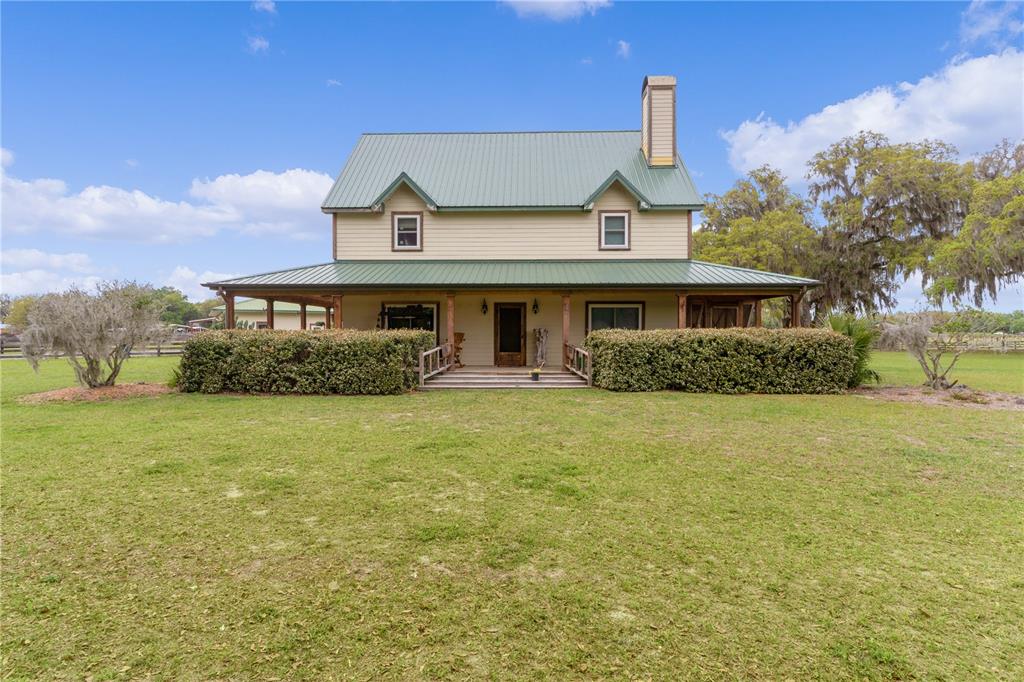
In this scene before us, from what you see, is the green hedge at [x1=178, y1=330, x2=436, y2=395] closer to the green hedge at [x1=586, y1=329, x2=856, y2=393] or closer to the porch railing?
the porch railing

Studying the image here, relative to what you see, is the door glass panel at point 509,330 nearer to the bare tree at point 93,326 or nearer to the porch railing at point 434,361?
the porch railing at point 434,361

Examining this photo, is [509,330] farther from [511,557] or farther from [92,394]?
[511,557]

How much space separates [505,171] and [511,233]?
3.07 metres

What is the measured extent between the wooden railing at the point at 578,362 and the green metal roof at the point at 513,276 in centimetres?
204

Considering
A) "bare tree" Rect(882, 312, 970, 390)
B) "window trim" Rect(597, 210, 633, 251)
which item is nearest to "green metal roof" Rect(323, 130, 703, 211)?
"window trim" Rect(597, 210, 633, 251)

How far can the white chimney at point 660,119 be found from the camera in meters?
16.9

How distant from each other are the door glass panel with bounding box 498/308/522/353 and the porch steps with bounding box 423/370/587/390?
309 cm

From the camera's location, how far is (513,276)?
14.4 m

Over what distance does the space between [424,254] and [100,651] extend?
47.8 feet

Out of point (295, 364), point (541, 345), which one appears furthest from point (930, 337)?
point (295, 364)

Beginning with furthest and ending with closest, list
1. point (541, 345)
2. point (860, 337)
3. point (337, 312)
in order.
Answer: point (541, 345) → point (337, 312) → point (860, 337)

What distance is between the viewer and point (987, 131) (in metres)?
26.9

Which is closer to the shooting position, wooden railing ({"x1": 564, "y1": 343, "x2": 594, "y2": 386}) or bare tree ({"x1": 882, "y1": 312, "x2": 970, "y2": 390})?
bare tree ({"x1": 882, "y1": 312, "x2": 970, "y2": 390})

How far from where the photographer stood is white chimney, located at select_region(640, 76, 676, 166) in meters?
16.9
